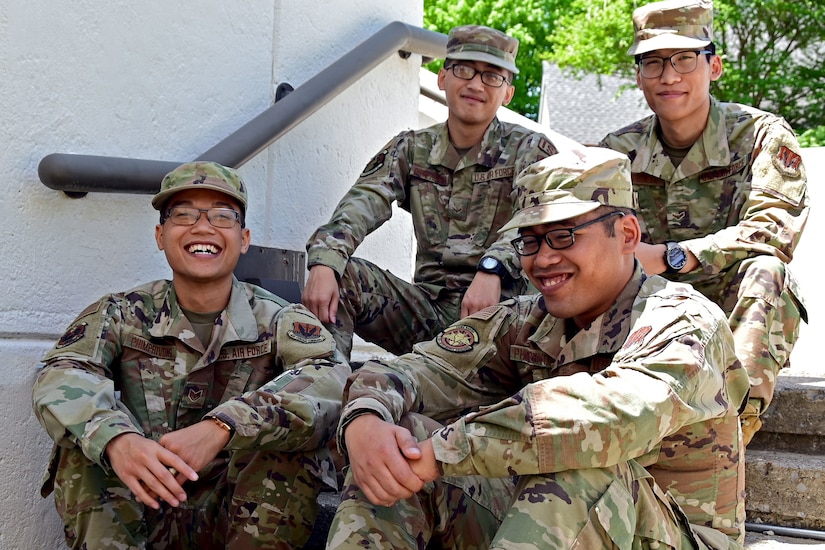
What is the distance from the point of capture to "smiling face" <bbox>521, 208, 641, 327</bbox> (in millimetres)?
2471

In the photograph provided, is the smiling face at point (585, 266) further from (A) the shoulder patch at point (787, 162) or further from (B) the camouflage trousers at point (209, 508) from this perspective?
(A) the shoulder patch at point (787, 162)

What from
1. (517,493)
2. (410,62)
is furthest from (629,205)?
(410,62)

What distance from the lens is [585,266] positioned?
2469mm

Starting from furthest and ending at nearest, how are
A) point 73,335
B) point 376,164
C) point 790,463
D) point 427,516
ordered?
point 376,164 < point 790,463 < point 73,335 < point 427,516

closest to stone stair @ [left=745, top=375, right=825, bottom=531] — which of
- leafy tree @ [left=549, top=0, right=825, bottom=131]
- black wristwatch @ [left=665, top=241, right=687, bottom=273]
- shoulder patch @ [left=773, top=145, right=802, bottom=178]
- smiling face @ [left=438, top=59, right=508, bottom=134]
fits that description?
black wristwatch @ [left=665, top=241, right=687, bottom=273]

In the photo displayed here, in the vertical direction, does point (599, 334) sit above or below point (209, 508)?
above

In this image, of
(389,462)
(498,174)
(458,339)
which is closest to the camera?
(389,462)

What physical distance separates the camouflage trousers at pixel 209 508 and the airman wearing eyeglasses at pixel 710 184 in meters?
1.41

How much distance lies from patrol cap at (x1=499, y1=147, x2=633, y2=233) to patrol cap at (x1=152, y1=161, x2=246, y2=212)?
0.99 m

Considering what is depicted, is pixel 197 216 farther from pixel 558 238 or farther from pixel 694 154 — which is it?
pixel 694 154

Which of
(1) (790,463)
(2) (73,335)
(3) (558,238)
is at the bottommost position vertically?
(1) (790,463)

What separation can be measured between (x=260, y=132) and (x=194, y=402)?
1185mm

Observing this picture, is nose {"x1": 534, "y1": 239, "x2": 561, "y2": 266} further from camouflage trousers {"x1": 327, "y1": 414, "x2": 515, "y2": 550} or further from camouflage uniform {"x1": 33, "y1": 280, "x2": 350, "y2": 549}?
camouflage uniform {"x1": 33, "y1": 280, "x2": 350, "y2": 549}

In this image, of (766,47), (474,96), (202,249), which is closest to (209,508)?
(202,249)
